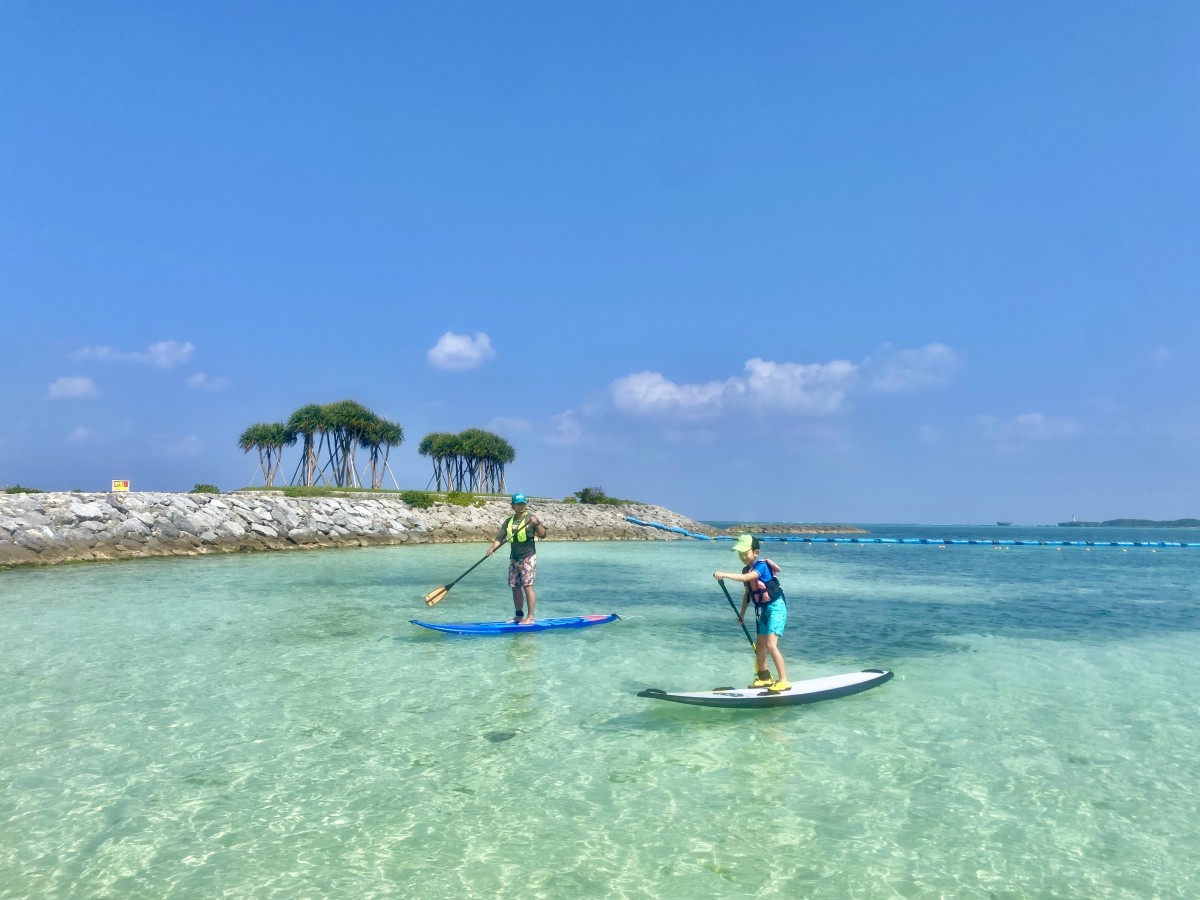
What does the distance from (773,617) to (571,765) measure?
140 inches

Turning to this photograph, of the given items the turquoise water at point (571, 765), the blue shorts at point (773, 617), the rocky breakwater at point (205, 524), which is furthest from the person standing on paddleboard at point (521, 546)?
the rocky breakwater at point (205, 524)

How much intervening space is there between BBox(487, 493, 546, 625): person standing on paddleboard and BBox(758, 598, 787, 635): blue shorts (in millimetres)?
5873

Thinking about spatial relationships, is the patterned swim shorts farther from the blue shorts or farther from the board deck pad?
the blue shorts

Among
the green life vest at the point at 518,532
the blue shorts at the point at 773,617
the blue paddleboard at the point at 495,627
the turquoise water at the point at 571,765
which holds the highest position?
the green life vest at the point at 518,532

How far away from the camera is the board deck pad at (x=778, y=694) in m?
9.70

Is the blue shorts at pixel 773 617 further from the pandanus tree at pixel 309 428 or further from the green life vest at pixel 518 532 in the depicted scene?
the pandanus tree at pixel 309 428

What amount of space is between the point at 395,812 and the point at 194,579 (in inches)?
912

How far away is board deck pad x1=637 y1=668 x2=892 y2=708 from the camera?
970 centimetres

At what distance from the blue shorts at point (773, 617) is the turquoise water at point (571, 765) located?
1.20 m

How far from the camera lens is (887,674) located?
11.7m

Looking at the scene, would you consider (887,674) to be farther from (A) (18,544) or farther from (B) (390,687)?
(A) (18,544)

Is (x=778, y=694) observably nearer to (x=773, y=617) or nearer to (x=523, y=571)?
(x=773, y=617)

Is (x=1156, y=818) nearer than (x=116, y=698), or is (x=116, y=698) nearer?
(x=1156, y=818)

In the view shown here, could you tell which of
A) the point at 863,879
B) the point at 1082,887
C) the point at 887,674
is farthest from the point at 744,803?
the point at 887,674
